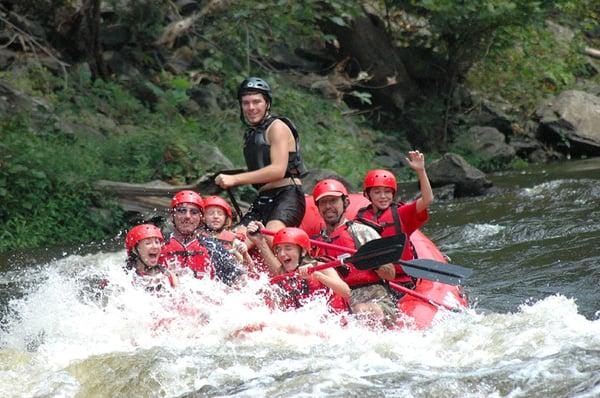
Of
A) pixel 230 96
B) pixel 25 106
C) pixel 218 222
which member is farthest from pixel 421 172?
pixel 230 96

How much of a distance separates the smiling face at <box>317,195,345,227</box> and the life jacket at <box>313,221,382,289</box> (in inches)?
3.0

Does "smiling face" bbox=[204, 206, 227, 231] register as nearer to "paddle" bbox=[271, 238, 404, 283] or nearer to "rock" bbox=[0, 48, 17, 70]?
"paddle" bbox=[271, 238, 404, 283]

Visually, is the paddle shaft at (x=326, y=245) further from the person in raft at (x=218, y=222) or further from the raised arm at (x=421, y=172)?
the raised arm at (x=421, y=172)

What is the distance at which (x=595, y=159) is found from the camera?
1669cm

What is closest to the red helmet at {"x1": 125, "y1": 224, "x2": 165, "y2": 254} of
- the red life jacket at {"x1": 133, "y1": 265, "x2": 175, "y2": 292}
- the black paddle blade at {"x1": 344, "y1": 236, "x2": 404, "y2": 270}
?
the red life jacket at {"x1": 133, "y1": 265, "x2": 175, "y2": 292}

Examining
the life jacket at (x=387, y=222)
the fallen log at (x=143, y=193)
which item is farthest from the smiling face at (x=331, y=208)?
the fallen log at (x=143, y=193)

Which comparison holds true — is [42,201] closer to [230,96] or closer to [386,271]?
[230,96]

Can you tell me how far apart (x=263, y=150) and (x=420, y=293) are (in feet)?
4.83

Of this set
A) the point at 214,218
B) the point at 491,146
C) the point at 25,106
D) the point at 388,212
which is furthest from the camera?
the point at 491,146

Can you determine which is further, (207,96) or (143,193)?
(207,96)

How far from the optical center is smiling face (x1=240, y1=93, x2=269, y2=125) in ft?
21.9

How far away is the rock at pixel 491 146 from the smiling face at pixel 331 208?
448 inches

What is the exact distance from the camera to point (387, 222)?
6.62 metres

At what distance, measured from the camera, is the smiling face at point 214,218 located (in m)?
7.14
